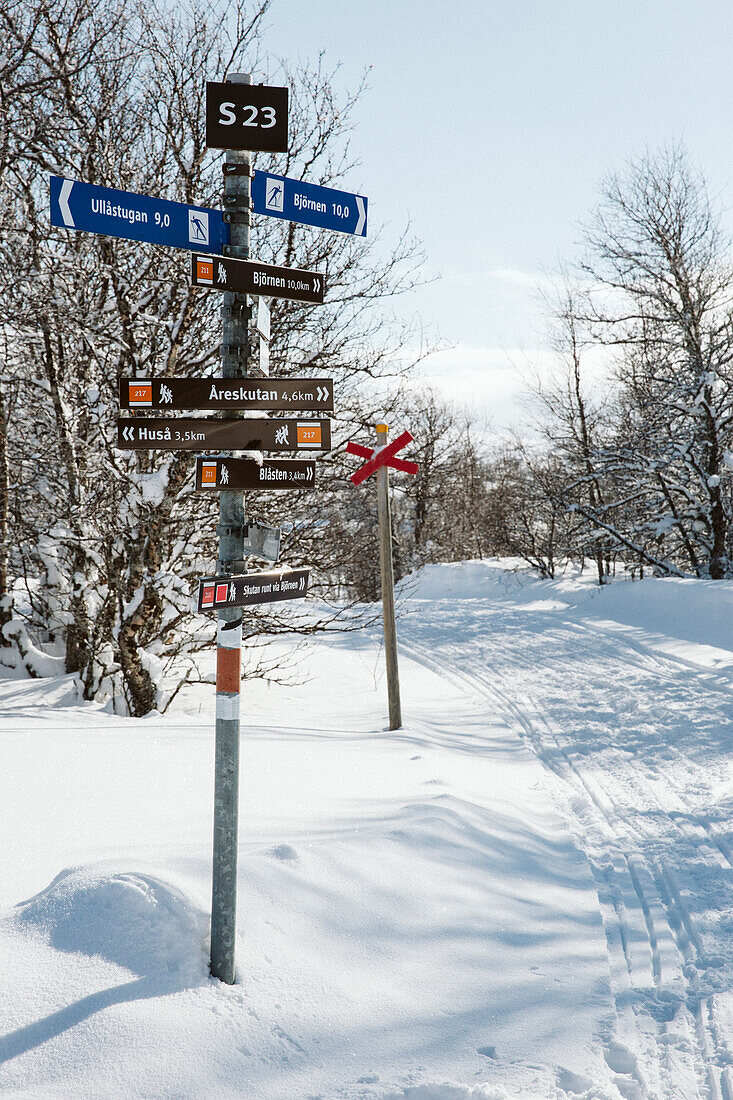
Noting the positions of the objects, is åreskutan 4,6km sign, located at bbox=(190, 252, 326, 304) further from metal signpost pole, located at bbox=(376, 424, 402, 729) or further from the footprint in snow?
metal signpost pole, located at bbox=(376, 424, 402, 729)

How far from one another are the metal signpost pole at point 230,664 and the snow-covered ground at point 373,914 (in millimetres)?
212

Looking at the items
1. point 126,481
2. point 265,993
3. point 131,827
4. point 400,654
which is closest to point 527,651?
point 400,654

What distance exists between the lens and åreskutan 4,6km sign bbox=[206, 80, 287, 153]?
2.53 meters

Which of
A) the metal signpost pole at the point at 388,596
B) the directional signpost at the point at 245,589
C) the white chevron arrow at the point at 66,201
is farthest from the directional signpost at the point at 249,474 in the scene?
the metal signpost pole at the point at 388,596

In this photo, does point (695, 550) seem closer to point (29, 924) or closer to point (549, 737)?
point (549, 737)

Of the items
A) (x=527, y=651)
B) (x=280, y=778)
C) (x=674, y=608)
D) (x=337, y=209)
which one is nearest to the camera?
(x=337, y=209)

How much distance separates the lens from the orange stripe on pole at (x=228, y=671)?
8.67ft

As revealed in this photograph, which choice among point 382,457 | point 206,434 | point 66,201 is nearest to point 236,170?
point 66,201

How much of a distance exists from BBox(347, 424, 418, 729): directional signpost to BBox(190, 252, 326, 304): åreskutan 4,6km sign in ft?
13.7

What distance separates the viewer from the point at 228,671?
2656mm

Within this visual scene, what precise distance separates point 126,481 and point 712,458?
12.8 m

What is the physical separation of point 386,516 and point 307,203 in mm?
4404

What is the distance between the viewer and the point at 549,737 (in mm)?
6816

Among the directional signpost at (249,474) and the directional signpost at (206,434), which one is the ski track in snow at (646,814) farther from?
the directional signpost at (206,434)
